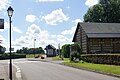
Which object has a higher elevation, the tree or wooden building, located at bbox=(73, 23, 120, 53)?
the tree

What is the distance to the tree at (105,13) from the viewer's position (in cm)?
9638

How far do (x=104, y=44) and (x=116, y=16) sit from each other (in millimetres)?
32787

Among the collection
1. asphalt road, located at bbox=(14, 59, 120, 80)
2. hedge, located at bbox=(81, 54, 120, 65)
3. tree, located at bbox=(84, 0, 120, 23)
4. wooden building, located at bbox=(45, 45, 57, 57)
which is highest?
tree, located at bbox=(84, 0, 120, 23)

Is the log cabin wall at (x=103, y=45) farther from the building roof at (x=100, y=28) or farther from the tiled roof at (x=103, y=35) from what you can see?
the building roof at (x=100, y=28)

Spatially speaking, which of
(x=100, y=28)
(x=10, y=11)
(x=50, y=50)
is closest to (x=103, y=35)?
(x=100, y=28)

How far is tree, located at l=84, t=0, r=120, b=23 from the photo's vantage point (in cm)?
9638

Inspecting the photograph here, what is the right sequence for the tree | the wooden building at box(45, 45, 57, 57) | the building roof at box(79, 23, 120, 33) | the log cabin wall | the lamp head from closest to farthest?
the lamp head → the log cabin wall → the building roof at box(79, 23, 120, 33) → the tree → the wooden building at box(45, 45, 57, 57)

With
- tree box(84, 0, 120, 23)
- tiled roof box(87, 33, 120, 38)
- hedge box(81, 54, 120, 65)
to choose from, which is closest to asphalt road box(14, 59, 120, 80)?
hedge box(81, 54, 120, 65)

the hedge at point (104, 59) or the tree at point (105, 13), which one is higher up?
the tree at point (105, 13)

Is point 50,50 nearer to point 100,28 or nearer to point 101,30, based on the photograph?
point 100,28

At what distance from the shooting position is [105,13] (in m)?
98.3

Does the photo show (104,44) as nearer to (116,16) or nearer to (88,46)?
(88,46)

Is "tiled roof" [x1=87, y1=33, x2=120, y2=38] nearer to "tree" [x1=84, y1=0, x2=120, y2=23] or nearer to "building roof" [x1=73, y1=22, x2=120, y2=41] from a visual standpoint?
"building roof" [x1=73, y1=22, x2=120, y2=41]

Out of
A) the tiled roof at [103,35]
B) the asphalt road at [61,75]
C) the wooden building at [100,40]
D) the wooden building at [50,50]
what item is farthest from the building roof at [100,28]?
the wooden building at [50,50]
